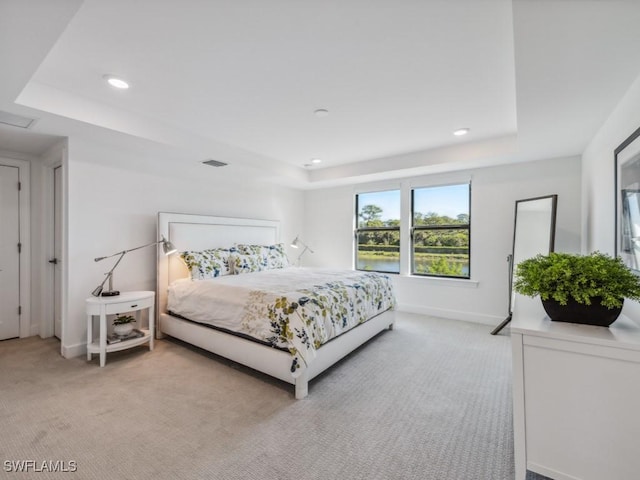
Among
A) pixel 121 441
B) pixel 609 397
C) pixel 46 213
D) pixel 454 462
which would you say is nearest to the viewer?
pixel 609 397

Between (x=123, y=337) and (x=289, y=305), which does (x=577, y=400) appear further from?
(x=123, y=337)

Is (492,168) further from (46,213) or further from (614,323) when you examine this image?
(46,213)

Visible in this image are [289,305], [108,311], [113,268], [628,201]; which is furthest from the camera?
[113,268]

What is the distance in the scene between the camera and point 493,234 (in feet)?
13.5

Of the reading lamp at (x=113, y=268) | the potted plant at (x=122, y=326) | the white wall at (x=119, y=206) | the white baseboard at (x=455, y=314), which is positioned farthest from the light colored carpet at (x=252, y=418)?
the white baseboard at (x=455, y=314)

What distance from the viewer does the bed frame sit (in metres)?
2.44

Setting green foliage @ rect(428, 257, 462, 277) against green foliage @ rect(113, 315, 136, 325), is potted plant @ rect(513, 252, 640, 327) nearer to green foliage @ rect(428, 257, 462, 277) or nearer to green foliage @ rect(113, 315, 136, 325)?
green foliage @ rect(428, 257, 462, 277)

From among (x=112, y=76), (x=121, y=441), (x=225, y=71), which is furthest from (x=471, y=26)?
(x=121, y=441)

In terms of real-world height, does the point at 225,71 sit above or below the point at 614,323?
above

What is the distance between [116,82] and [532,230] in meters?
4.47

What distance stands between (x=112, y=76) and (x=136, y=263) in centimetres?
211

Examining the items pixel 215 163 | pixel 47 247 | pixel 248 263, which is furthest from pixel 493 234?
pixel 47 247

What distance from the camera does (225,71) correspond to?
7.00 ft

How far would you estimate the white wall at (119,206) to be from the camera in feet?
9.93
